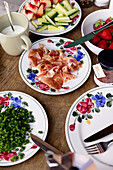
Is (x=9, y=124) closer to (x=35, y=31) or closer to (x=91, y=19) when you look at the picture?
(x=35, y=31)

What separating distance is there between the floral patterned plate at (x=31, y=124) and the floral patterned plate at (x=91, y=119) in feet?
0.38

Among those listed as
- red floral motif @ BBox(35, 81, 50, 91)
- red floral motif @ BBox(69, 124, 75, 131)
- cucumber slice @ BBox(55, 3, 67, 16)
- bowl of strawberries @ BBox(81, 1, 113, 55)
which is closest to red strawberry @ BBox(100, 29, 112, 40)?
bowl of strawberries @ BBox(81, 1, 113, 55)

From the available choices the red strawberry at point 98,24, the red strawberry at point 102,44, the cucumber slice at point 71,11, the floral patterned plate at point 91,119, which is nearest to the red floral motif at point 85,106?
the floral patterned plate at point 91,119

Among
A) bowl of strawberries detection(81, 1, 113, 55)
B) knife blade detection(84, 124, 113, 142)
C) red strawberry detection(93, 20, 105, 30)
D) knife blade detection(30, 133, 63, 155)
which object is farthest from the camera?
red strawberry detection(93, 20, 105, 30)

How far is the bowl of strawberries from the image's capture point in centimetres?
111

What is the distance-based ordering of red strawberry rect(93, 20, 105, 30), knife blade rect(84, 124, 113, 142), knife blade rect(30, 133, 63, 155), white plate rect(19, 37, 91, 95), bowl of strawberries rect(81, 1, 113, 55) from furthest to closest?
1. red strawberry rect(93, 20, 105, 30)
2. bowl of strawberries rect(81, 1, 113, 55)
3. white plate rect(19, 37, 91, 95)
4. knife blade rect(84, 124, 113, 142)
5. knife blade rect(30, 133, 63, 155)

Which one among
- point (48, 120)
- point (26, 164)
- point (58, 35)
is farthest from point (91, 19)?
point (26, 164)

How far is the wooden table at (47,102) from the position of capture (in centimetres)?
82

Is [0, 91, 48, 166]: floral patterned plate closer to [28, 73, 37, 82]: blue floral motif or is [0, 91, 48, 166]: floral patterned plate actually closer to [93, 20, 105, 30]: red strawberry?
[28, 73, 37, 82]: blue floral motif

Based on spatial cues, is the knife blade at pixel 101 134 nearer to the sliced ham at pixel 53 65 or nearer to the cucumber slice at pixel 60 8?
the sliced ham at pixel 53 65

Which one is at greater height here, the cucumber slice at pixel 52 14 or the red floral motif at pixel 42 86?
the cucumber slice at pixel 52 14

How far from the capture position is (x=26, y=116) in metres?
0.91

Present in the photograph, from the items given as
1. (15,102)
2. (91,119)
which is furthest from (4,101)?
(91,119)

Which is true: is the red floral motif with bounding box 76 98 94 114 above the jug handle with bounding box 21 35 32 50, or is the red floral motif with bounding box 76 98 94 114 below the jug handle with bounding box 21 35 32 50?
below
